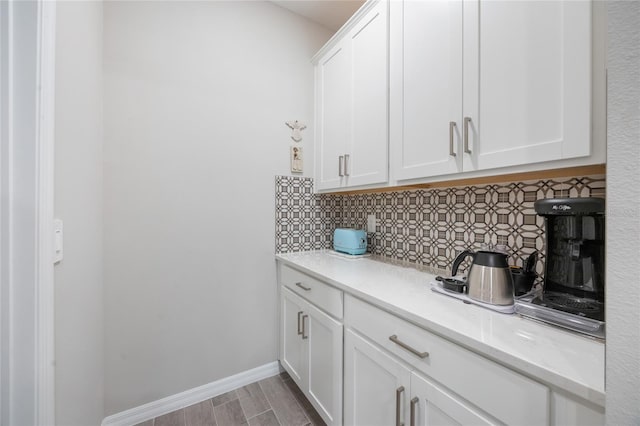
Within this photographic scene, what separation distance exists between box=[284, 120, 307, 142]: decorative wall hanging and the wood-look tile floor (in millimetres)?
1795

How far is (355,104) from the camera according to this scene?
1527 millimetres

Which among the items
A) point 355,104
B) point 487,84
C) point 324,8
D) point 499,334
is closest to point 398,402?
point 499,334

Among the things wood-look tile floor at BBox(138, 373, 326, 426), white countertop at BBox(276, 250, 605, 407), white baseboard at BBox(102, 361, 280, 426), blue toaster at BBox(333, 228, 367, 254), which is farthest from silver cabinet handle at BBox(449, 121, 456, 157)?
white baseboard at BBox(102, 361, 280, 426)

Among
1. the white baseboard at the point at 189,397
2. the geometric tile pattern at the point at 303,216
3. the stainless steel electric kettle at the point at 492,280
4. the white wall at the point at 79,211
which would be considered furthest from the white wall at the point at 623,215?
the white baseboard at the point at 189,397

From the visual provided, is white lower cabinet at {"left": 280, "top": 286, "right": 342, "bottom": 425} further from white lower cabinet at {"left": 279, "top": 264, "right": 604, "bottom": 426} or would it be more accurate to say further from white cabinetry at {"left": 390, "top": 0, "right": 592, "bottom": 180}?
white cabinetry at {"left": 390, "top": 0, "right": 592, "bottom": 180}

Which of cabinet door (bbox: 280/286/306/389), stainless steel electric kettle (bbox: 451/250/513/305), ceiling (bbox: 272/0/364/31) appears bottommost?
cabinet door (bbox: 280/286/306/389)

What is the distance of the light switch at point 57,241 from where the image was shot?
2.18ft

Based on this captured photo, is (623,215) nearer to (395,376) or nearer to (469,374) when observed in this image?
(469,374)

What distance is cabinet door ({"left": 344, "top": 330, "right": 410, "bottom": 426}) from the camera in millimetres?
890

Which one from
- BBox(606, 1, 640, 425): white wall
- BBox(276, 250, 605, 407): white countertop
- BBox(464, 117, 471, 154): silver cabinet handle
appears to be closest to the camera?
BBox(606, 1, 640, 425): white wall

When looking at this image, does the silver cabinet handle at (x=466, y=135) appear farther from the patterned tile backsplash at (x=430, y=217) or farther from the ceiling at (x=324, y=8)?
the ceiling at (x=324, y=8)

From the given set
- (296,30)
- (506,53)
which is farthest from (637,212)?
(296,30)

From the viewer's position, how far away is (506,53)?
33.6 inches

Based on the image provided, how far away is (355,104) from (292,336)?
1.55 metres
